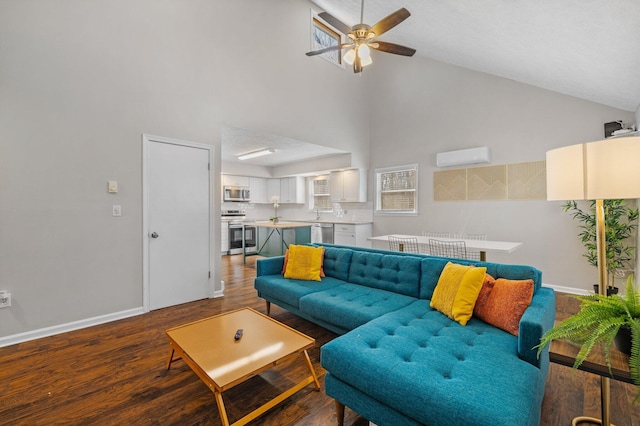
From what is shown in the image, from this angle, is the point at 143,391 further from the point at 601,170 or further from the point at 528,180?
the point at 528,180

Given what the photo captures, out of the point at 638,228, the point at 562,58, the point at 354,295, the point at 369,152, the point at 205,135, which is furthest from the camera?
the point at 369,152

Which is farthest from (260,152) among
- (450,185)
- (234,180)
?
(450,185)

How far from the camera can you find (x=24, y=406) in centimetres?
187

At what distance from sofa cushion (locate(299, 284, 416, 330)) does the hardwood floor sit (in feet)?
1.12

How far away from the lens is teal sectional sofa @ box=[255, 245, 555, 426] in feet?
4.04

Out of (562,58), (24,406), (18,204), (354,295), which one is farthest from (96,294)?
(562,58)

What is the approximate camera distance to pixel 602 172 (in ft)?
4.64

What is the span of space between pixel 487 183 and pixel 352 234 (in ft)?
8.99

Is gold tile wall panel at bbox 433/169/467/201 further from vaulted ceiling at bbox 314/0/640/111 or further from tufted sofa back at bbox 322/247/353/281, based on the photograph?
tufted sofa back at bbox 322/247/353/281

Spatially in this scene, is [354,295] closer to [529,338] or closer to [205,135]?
[529,338]

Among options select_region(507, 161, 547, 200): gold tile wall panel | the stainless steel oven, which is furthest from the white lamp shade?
the stainless steel oven

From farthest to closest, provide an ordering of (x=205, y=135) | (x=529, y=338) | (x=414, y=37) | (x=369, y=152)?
1. (x=369, y=152)
2. (x=414, y=37)
3. (x=205, y=135)
4. (x=529, y=338)

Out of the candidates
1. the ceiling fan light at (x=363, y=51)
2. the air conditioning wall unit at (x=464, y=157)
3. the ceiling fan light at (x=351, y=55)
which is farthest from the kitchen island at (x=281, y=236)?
the ceiling fan light at (x=363, y=51)

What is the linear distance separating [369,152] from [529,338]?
5.50 meters
